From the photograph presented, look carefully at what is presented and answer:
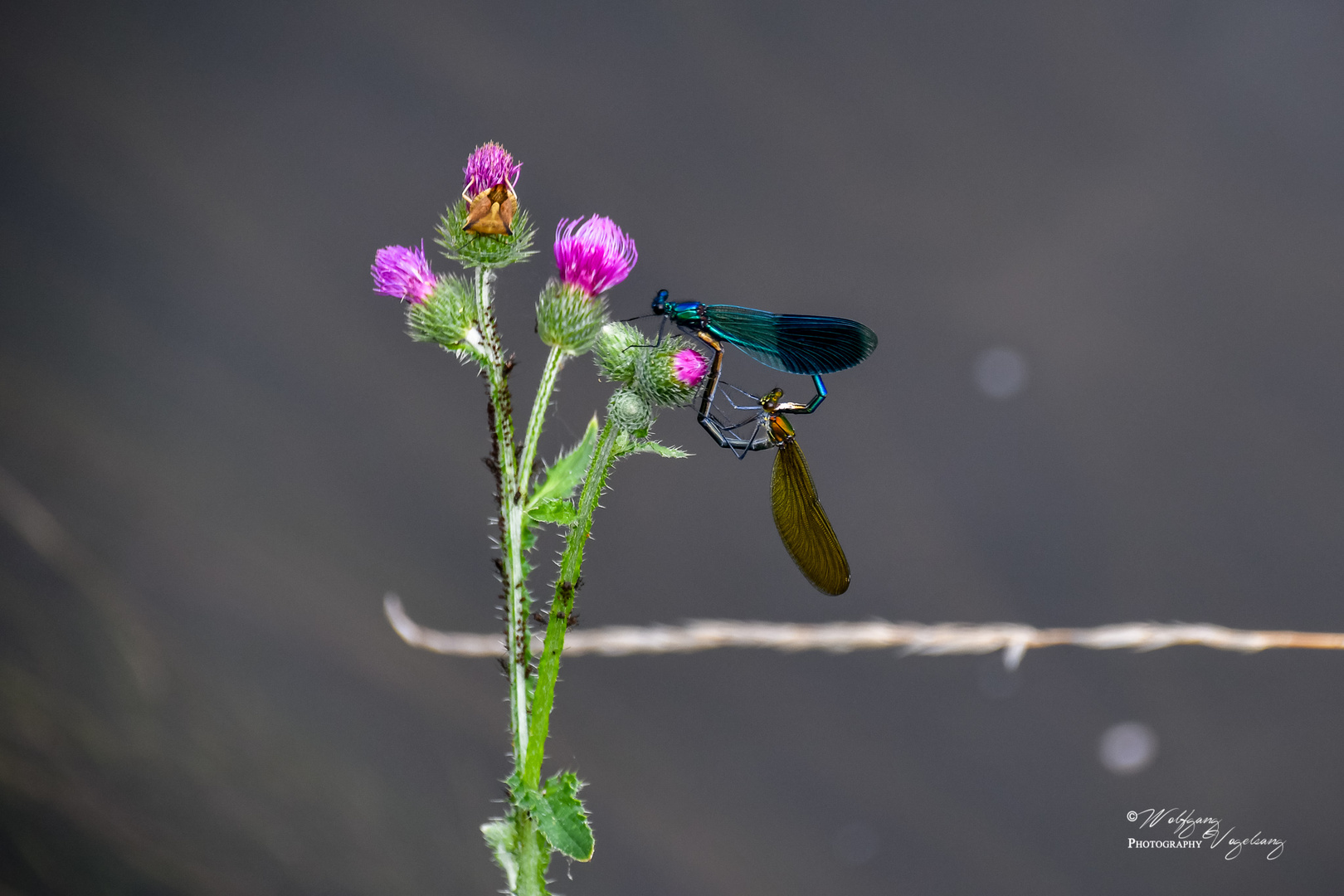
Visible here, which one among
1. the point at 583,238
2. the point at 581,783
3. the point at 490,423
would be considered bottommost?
the point at 581,783

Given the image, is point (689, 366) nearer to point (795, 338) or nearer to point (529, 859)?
point (795, 338)

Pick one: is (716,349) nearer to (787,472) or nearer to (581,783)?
→ (787,472)

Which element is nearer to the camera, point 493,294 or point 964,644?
point 964,644

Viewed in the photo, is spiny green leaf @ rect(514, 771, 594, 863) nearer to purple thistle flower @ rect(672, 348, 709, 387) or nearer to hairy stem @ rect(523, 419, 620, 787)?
hairy stem @ rect(523, 419, 620, 787)

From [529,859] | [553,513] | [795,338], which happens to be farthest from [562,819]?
[795,338]

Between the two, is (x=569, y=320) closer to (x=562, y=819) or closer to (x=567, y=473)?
(x=567, y=473)

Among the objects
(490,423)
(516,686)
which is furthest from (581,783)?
(490,423)

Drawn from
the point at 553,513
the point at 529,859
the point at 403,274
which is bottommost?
the point at 529,859

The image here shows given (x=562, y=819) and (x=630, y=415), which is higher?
(x=630, y=415)
